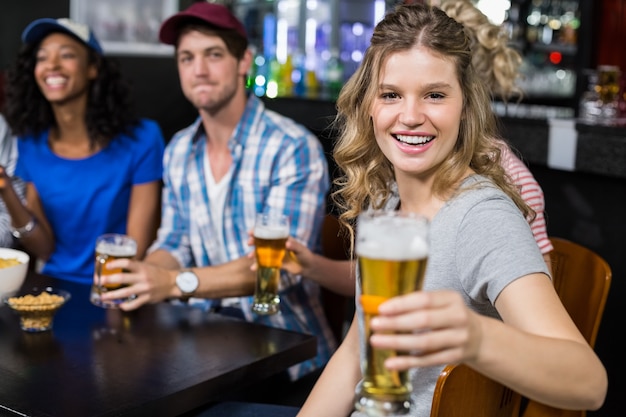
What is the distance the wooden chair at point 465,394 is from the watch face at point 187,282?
110 centimetres

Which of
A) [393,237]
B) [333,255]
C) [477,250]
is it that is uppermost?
[393,237]

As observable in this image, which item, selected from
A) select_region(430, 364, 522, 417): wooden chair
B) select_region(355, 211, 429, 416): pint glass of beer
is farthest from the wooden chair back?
select_region(355, 211, 429, 416): pint glass of beer

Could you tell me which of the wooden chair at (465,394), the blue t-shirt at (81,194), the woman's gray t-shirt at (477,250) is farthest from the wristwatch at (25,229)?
the wooden chair at (465,394)

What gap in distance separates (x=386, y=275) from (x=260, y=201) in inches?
64.8

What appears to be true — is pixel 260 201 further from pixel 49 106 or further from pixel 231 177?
pixel 49 106

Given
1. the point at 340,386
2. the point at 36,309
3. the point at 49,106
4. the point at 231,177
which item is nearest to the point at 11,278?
the point at 36,309

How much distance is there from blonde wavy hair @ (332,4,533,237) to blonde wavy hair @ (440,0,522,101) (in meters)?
0.73

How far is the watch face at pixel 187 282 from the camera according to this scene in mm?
2229

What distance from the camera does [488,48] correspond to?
90.0 inches

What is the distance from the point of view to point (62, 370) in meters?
1.66

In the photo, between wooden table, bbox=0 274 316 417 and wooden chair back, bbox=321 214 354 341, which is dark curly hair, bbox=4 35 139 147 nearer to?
wooden chair back, bbox=321 214 354 341

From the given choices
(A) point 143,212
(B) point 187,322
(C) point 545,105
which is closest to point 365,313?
(B) point 187,322

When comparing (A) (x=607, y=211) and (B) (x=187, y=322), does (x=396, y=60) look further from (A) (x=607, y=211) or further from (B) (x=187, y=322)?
(A) (x=607, y=211)

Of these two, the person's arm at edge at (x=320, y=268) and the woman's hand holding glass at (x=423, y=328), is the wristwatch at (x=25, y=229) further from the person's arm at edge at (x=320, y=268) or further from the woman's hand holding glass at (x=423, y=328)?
the woman's hand holding glass at (x=423, y=328)
